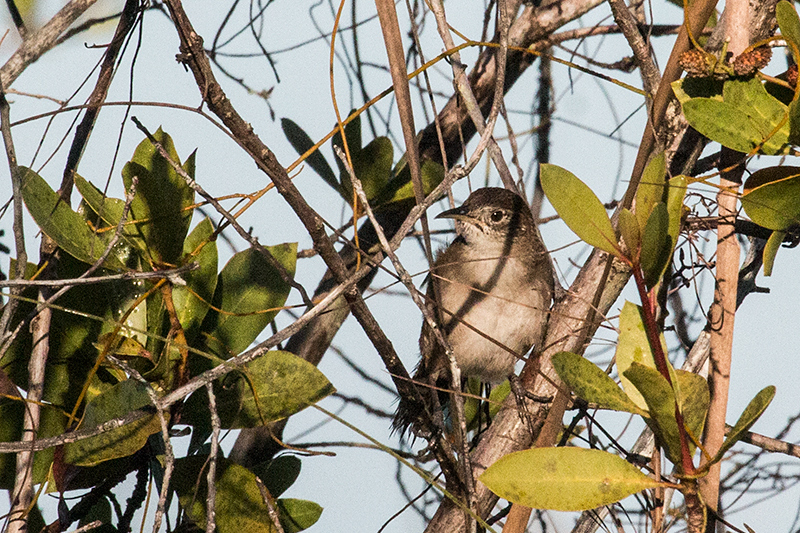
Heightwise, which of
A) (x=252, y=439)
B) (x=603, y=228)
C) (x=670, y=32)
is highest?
(x=670, y=32)

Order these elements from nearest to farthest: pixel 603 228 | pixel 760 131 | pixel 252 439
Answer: pixel 603 228 → pixel 760 131 → pixel 252 439

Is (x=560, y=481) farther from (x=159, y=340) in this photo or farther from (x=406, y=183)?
(x=406, y=183)

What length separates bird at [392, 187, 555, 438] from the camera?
3100 mm

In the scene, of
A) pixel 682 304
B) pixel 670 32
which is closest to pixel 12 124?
pixel 682 304

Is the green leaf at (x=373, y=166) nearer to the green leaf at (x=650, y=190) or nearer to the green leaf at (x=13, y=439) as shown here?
the green leaf at (x=13, y=439)

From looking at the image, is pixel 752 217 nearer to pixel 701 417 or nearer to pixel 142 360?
pixel 701 417

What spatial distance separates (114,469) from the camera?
1.91 metres

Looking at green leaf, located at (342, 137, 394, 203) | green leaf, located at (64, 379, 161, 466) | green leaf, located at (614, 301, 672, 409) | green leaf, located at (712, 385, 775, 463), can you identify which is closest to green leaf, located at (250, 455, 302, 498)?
green leaf, located at (64, 379, 161, 466)

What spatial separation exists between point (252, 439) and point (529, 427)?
892 mm

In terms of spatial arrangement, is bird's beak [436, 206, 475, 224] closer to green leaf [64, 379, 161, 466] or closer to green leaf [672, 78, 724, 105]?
green leaf [672, 78, 724, 105]

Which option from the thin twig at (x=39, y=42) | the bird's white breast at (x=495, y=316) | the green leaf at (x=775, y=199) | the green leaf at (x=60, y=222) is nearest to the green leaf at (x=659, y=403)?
the green leaf at (x=775, y=199)

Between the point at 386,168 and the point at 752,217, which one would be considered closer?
the point at 752,217

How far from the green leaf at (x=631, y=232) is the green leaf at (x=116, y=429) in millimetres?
1018

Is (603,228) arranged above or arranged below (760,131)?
below
